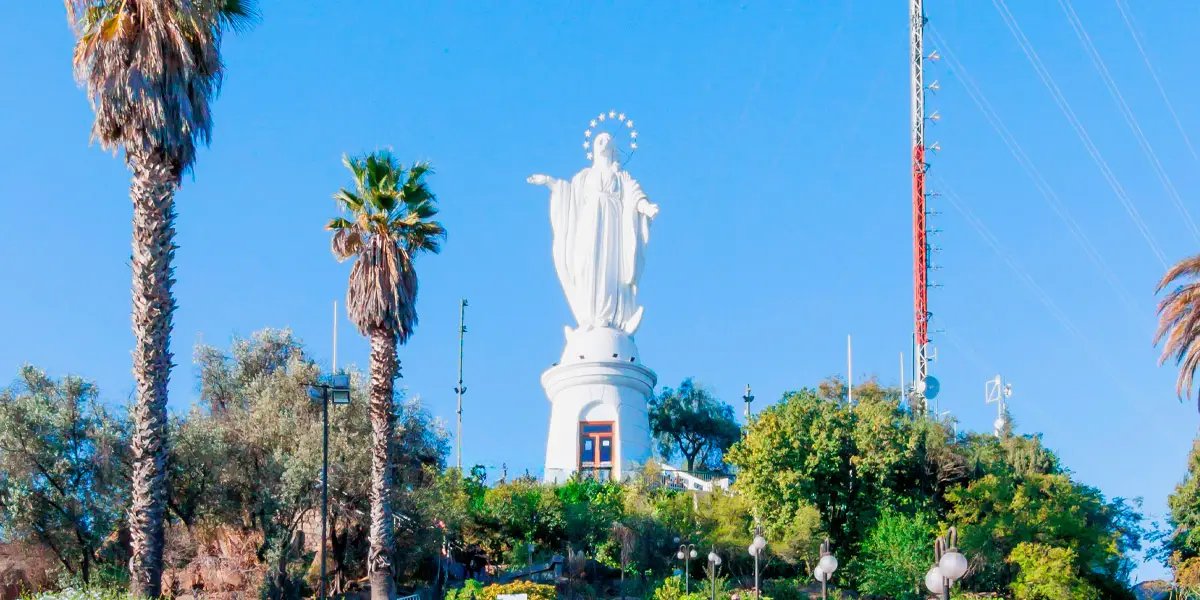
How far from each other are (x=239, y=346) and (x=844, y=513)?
54.7 ft

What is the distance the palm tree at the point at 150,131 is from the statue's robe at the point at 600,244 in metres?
28.1

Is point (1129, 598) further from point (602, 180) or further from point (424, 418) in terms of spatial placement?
point (602, 180)

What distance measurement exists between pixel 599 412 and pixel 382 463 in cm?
2142

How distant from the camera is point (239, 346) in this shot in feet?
119

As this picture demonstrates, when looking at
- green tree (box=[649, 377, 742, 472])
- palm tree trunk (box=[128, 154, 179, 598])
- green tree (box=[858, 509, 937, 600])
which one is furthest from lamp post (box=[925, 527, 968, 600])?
green tree (box=[649, 377, 742, 472])

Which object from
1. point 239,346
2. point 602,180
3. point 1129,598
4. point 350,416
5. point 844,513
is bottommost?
point 1129,598

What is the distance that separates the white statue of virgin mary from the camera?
49.7m

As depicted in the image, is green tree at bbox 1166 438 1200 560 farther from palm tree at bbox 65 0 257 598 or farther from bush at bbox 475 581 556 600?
palm tree at bbox 65 0 257 598

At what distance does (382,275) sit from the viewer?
27.0 metres

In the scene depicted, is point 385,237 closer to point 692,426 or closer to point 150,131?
point 150,131

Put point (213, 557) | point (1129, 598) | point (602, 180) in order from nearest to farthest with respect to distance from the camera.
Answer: point (213, 557)
point (1129, 598)
point (602, 180)

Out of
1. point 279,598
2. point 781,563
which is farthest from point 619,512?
point 279,598

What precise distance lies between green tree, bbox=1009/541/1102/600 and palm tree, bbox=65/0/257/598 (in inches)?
834

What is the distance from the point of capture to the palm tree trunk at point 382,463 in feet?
84.7
